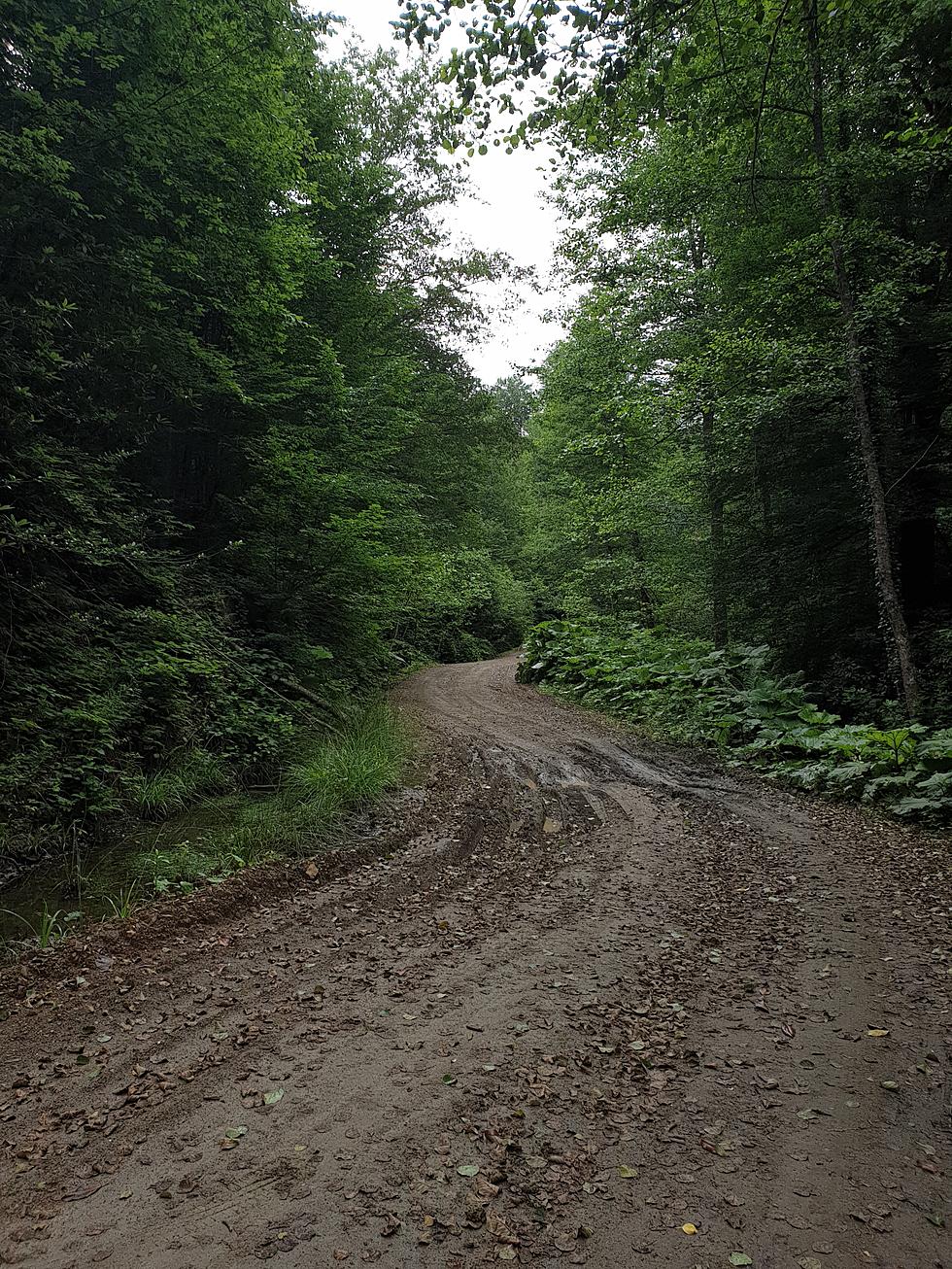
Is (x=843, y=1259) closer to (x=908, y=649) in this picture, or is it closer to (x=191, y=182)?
(x=908, y=649)

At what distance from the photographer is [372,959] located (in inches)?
162

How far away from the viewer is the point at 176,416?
945cm

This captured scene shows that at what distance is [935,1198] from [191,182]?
10.7 meters

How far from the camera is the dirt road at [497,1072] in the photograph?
2.20m

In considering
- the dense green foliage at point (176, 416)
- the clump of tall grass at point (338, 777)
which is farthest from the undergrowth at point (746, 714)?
the dense green foliage at point (176, 416)

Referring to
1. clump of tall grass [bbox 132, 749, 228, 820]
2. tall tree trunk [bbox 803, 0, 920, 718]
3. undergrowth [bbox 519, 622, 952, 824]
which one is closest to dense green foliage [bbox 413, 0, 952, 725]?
tall tree trunk [bbox 803, 0, 920, 718]

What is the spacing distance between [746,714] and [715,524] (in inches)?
167

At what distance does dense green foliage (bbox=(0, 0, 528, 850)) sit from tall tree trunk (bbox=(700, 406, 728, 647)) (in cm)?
559

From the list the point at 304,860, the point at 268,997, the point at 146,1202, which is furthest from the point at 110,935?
the point at 146,1202

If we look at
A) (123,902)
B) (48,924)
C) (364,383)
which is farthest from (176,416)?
(48,924)

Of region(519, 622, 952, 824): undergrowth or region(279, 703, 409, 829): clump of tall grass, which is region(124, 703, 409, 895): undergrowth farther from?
region(519, 622, 952, 824): undergrowth

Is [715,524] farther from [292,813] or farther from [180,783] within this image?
[180,783]

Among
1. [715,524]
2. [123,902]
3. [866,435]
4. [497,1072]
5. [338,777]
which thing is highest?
[866,435]

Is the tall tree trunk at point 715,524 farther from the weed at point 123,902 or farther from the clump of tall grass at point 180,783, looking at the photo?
the weed at point 123,902
